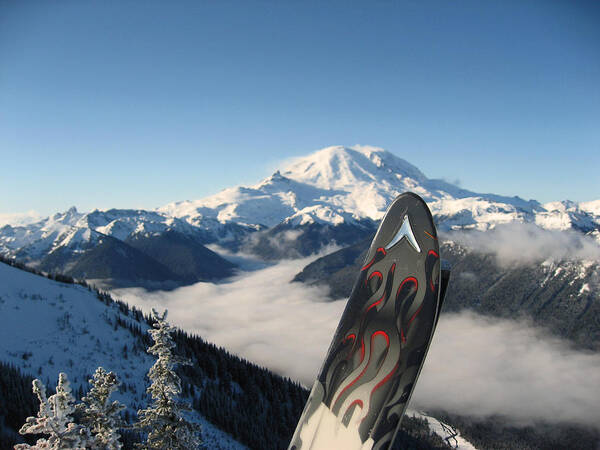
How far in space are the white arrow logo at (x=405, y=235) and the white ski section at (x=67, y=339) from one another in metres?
52.3

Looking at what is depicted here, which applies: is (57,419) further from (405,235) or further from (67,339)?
(67,339)

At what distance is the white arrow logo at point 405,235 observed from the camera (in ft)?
53.2

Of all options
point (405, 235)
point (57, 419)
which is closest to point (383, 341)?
point (405, 235)

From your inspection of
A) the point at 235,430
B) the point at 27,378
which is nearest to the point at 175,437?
the point at 27,378

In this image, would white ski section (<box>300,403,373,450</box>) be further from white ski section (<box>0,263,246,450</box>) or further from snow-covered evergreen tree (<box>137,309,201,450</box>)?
white ski section (<box>0,263,246,450</box>)

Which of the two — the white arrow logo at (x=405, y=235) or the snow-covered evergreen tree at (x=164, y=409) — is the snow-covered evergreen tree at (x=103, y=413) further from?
the white arrow logo at (x=405, y=235)

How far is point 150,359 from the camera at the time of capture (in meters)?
69.8

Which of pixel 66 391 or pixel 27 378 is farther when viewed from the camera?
pixel 27 378

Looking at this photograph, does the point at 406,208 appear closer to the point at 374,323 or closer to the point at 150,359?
the point at 374,323

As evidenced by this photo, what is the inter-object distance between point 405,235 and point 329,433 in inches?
347

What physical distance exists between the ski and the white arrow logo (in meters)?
0.04

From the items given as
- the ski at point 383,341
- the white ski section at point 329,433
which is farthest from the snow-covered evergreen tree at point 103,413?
the white ski section at point 329,433

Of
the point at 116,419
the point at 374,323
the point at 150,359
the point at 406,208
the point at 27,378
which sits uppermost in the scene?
the point at 406,208

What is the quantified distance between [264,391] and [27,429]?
81650 mm
